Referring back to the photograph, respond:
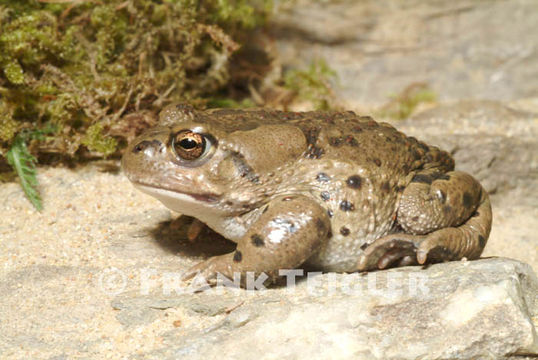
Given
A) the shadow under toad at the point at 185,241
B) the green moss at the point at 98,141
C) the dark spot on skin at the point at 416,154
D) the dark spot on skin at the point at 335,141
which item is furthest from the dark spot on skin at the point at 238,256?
the green moss at the point at 98,141

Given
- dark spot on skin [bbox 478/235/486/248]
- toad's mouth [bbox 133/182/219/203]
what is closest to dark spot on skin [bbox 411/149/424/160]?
dark spot on skin [bbox 478/235/486/248]

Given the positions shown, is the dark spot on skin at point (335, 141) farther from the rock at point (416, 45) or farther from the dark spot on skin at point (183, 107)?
the rock at point (416, 45)

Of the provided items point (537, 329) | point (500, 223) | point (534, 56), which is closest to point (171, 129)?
point (537, 329)

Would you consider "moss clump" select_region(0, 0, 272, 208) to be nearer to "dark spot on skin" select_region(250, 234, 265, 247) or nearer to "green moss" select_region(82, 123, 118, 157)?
"green moss" select_region(82, 123, 118, 157)

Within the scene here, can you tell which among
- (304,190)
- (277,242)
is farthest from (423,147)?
(277,242)

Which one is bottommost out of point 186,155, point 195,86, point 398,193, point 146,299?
point 146,299

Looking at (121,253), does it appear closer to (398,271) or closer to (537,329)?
(398,271)

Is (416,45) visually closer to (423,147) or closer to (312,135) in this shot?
(423,147)
